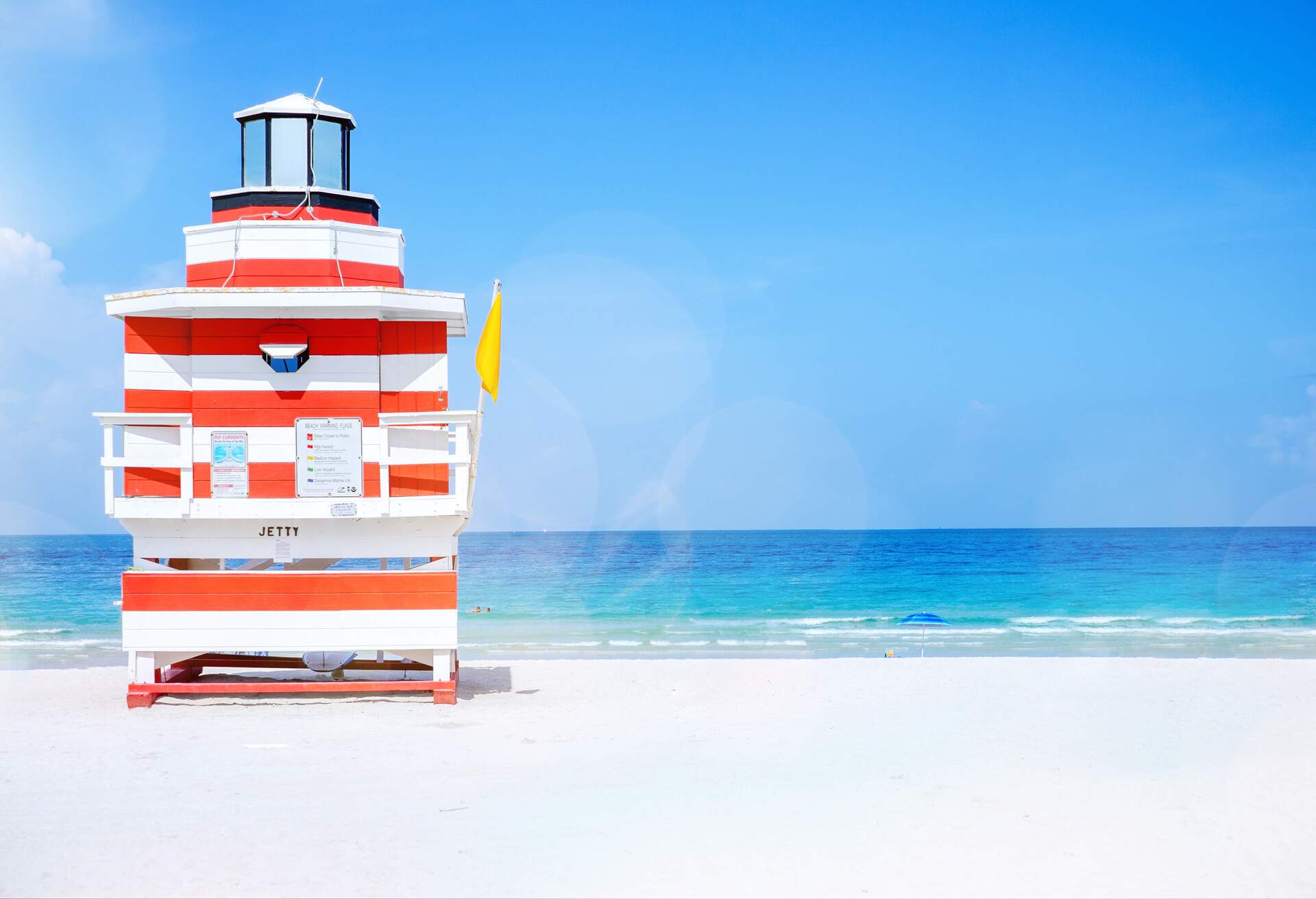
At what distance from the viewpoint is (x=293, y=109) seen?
12.5 metres

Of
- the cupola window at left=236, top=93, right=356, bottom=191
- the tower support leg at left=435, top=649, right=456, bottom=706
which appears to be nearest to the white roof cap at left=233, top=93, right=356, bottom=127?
the cupola window at left=236, top=93, right=356, bottom=191

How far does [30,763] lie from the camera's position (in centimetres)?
890

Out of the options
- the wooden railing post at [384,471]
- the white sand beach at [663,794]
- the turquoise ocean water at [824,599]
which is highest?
the wooden railing post at [384,471]

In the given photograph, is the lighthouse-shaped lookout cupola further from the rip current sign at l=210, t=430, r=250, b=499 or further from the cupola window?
the cupola window

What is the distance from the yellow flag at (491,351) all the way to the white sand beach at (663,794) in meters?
3.62

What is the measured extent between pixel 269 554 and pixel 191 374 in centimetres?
214

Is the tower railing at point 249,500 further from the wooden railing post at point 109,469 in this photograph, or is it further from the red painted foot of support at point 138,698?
the red painted foot of support at point 138,698

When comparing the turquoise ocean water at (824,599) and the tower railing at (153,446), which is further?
the turquoise ocean water at (824,599)

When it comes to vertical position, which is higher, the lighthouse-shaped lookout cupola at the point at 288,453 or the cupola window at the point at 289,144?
the cupola window at the point at 289,144

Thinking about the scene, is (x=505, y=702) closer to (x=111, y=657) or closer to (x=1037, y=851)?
(x=1037, y=851)

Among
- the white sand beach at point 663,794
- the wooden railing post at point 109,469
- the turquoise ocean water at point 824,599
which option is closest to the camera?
the white sand beach at point 663,794

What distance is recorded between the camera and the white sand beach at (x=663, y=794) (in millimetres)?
6215

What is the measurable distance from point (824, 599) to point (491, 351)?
3582 centimetres

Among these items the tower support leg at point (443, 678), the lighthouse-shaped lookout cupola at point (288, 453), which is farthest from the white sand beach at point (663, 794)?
the lighthouse-shaped lookout cupola at point (288, 453)
